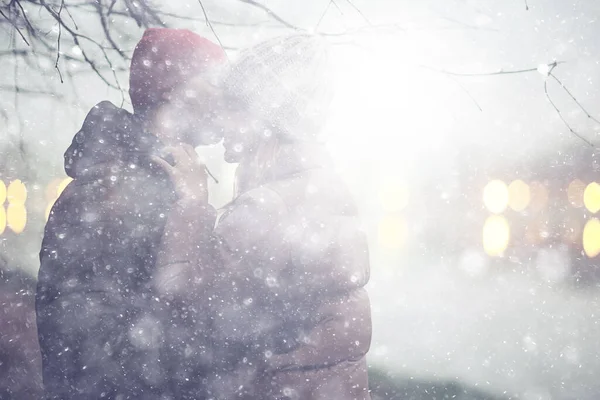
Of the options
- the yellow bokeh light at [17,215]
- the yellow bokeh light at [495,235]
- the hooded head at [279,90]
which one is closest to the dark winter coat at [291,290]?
the hooded head at [279,90]

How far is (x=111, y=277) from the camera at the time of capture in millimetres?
1475

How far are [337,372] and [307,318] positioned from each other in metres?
0.25

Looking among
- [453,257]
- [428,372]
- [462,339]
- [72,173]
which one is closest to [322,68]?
[72,173]

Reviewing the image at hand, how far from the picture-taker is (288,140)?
159cm

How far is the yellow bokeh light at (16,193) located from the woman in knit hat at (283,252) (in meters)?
16.3

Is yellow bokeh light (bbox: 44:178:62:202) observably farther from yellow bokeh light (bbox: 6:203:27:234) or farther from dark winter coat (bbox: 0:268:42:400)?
dark winter coat (bbox: 0:268:42:400)

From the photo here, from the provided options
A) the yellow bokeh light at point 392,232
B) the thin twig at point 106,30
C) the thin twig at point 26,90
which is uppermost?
the yellow bokeh light at point 392,232

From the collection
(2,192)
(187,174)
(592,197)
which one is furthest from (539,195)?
(2,192)

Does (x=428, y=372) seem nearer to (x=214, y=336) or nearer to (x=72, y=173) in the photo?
(x=214, y=336)

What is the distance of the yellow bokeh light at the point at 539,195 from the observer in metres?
19.9

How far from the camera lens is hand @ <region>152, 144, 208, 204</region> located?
1467mm

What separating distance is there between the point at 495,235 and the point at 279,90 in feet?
65.0

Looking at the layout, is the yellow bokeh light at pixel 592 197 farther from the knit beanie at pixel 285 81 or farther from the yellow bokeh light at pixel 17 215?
the yellow bokeh light at pixel 17 215

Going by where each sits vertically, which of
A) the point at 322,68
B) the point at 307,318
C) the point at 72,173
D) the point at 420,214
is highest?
the point at 420,214
